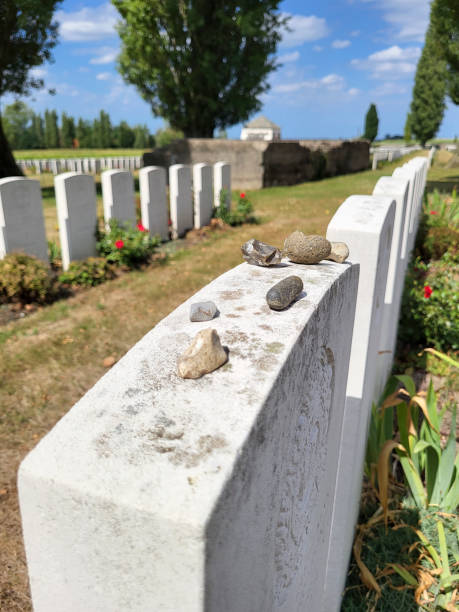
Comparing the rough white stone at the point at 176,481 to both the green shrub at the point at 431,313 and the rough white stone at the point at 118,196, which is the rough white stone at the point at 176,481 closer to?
the green shrub at the point at 431,313

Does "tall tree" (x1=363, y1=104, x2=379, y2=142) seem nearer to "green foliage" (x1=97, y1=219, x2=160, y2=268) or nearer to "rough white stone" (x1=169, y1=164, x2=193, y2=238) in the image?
"rough white stone" (x1=169, y1=164, x2=193, y2=238)

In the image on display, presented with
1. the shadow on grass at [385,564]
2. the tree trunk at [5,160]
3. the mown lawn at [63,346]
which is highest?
the tree trunk at [5,160]

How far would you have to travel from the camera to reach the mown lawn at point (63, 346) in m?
2.71

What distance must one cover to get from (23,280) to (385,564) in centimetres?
460

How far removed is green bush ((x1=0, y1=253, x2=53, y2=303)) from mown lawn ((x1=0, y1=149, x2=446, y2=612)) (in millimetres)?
244

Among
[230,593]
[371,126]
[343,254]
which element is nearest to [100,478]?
[230,593]

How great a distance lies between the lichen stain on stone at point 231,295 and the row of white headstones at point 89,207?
5.29 m

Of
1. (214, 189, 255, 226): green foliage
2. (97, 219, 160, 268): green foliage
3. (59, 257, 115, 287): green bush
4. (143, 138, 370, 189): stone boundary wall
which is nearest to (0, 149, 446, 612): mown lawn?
(59, 257, 115, 287): green bush

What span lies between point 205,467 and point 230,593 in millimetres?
196

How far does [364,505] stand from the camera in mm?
2977

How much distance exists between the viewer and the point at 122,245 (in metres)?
6.61

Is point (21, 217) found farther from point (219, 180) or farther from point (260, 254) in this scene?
point (260, 254)

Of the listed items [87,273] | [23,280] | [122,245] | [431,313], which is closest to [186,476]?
[431,313]

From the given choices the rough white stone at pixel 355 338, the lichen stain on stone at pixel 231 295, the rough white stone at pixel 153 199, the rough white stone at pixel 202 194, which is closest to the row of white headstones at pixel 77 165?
the rough white stone at pixel 202 194
